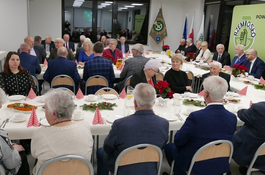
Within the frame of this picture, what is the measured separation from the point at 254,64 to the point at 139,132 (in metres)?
5.01

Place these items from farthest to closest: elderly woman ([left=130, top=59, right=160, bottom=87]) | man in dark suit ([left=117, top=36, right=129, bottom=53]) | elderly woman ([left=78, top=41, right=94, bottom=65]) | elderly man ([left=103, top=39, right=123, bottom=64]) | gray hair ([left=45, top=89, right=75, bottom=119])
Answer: man in dark suit ([left=117, top=36, right=129, bottom=53]) < elderly man ([left=103, top=39, right=123, bottom=64]) < elderly woman ([left=78, top=41, right=94, bottom=65]) < elderly woman ([left=130, top=59, right=160, bottom=87]) < gray hair ([left=45, top=89, right=75, bottom=119])

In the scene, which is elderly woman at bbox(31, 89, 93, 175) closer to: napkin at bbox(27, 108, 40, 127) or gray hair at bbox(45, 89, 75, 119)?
gray hair at bbox(45, 89, 75, 119)

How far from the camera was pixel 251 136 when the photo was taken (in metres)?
2.64

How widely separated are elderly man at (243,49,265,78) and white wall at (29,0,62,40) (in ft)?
24.5

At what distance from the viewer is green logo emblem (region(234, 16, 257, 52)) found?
7.21 meters

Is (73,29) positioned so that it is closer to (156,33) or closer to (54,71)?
(156,33)

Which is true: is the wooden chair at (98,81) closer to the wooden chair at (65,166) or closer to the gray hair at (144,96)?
the gray hair at (144,96)

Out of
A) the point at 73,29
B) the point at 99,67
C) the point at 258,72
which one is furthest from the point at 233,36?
the point at 73,29

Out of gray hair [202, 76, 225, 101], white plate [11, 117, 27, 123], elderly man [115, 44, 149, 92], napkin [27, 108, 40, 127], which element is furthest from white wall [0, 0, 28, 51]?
gray hair [202, 76, 225, 101]

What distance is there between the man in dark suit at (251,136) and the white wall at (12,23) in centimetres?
782

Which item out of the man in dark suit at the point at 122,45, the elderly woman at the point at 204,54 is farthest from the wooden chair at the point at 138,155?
the man in dark suit at the point at 122,45

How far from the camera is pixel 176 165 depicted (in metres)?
2.55

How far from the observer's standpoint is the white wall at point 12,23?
8250 millimetres

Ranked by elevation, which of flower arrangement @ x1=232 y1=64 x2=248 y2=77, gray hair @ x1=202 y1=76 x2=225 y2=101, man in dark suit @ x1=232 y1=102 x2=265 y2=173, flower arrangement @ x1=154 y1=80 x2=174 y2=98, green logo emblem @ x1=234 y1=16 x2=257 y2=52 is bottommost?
man in dark suit @ x1=232 y1=102 x2=265 y2=173
